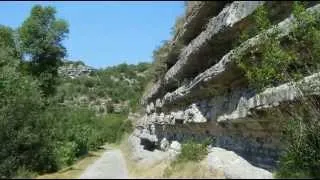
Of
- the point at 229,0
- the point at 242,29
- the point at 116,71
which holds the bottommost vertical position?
the point at 242,29

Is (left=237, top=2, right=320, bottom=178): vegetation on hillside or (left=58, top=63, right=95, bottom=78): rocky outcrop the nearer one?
(left=237, top=2, right=320, bottom=178): vegetation on hillside

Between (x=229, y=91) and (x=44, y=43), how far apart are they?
21.6m

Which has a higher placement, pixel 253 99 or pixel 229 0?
pixel 229 0

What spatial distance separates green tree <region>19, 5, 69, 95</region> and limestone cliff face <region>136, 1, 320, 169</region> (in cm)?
1419

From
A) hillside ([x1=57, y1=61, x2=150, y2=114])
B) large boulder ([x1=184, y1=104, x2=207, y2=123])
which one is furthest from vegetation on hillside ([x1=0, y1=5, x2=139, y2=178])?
hillside ([x1=57, y1=61, x2=150, y2=114])

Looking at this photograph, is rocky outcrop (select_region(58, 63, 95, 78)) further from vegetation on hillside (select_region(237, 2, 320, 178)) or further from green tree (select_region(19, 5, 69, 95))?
vegetation on hillside (select_region(237, 2, 320, 178))

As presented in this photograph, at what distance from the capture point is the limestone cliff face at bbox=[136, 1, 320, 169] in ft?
41.6

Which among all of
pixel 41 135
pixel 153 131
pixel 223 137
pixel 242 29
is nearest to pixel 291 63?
pixel 242 29

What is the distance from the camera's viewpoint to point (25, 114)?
1572 centimetres

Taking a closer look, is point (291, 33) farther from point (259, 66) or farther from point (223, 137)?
point (223, 137)

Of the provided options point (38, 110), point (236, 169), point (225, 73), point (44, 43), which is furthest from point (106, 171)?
point (44, 43)

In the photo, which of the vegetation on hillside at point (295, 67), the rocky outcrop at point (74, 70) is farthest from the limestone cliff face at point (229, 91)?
the rocky outcrop at point (74, 70)

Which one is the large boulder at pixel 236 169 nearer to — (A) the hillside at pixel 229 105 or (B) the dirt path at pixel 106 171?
(A) the hillside at pixel 229 105

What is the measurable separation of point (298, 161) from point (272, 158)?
107 inches
